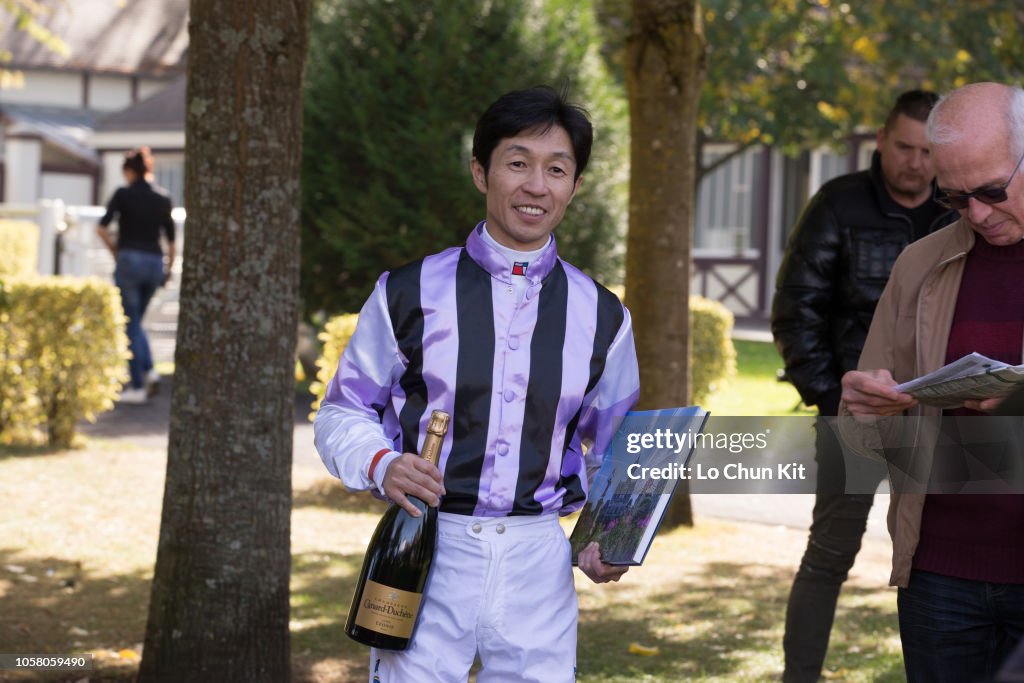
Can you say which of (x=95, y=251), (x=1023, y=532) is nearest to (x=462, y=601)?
(x=1023, y=532)

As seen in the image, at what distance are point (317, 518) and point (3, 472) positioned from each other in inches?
95.7

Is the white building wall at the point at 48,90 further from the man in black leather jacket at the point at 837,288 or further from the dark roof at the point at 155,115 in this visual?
the man in black leather jacket at the point at 837,288

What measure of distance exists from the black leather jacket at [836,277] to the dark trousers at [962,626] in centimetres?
172

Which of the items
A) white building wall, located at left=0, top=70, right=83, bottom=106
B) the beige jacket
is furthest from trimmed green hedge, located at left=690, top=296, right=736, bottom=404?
white building wall, located at left=0, top=70, right=83, bottom=106

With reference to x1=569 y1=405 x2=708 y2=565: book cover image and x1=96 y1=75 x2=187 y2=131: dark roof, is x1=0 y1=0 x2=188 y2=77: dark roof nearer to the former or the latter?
x1=96 y1=75 x2=187 y2=131: dark roof

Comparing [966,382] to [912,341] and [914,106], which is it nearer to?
[912,341]

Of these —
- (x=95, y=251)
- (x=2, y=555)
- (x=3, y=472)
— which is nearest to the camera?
(x=2, y=555)

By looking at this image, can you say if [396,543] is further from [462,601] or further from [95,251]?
[95,251]

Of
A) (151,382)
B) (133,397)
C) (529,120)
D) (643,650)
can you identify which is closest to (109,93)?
(151,382)

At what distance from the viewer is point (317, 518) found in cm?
915

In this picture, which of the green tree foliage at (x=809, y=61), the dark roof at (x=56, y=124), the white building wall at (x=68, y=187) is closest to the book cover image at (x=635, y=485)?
the green tree foliage at (x=809, y=61)

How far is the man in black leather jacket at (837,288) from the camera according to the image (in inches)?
198

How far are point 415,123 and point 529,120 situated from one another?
393 inches

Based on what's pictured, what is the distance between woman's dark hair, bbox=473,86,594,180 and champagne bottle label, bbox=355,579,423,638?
0.96m
